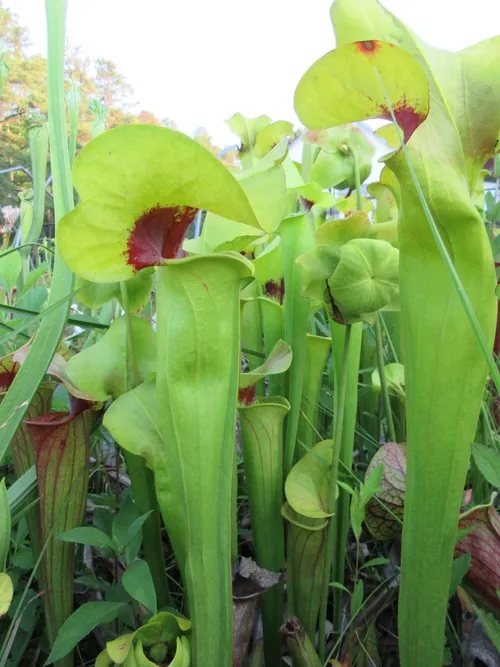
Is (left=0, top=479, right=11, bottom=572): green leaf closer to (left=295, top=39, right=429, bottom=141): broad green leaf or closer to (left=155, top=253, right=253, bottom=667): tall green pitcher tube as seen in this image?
(left=155, top=253, right=253, bottom=667): tall green pitcher tube

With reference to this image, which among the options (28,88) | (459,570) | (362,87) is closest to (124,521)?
(459,570)

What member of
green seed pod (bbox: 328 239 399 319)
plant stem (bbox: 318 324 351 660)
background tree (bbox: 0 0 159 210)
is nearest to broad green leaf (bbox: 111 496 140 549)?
plant stem (bbox: 318 324 351 660)

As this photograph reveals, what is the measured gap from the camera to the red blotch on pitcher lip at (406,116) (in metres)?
0.37

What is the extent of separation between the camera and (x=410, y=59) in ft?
1.11

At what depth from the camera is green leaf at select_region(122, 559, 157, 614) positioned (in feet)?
1.49

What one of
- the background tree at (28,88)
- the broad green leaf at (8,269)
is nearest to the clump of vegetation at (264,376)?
the broad green leaf at (8,269)

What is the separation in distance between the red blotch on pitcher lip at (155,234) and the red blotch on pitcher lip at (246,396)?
0.80 ft

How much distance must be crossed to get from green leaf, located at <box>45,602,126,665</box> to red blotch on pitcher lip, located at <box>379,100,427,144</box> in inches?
21.2

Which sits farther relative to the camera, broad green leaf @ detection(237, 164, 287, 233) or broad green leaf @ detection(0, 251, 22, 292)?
Answer: broad green leaf @ detection(0, 251, 22, 292)

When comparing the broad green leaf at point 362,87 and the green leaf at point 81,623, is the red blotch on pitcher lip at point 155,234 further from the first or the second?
the green leaf at point 81,623

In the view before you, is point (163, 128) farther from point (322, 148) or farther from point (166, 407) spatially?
point (322, 148)

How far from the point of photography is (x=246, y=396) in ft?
2.09

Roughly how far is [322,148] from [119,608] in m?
0.73

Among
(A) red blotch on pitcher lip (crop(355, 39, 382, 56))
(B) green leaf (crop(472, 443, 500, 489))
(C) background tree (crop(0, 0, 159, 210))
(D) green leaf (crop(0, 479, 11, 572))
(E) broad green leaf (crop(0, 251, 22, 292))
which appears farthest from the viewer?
(C) background tree (crop(0, 0, 159, 210))
